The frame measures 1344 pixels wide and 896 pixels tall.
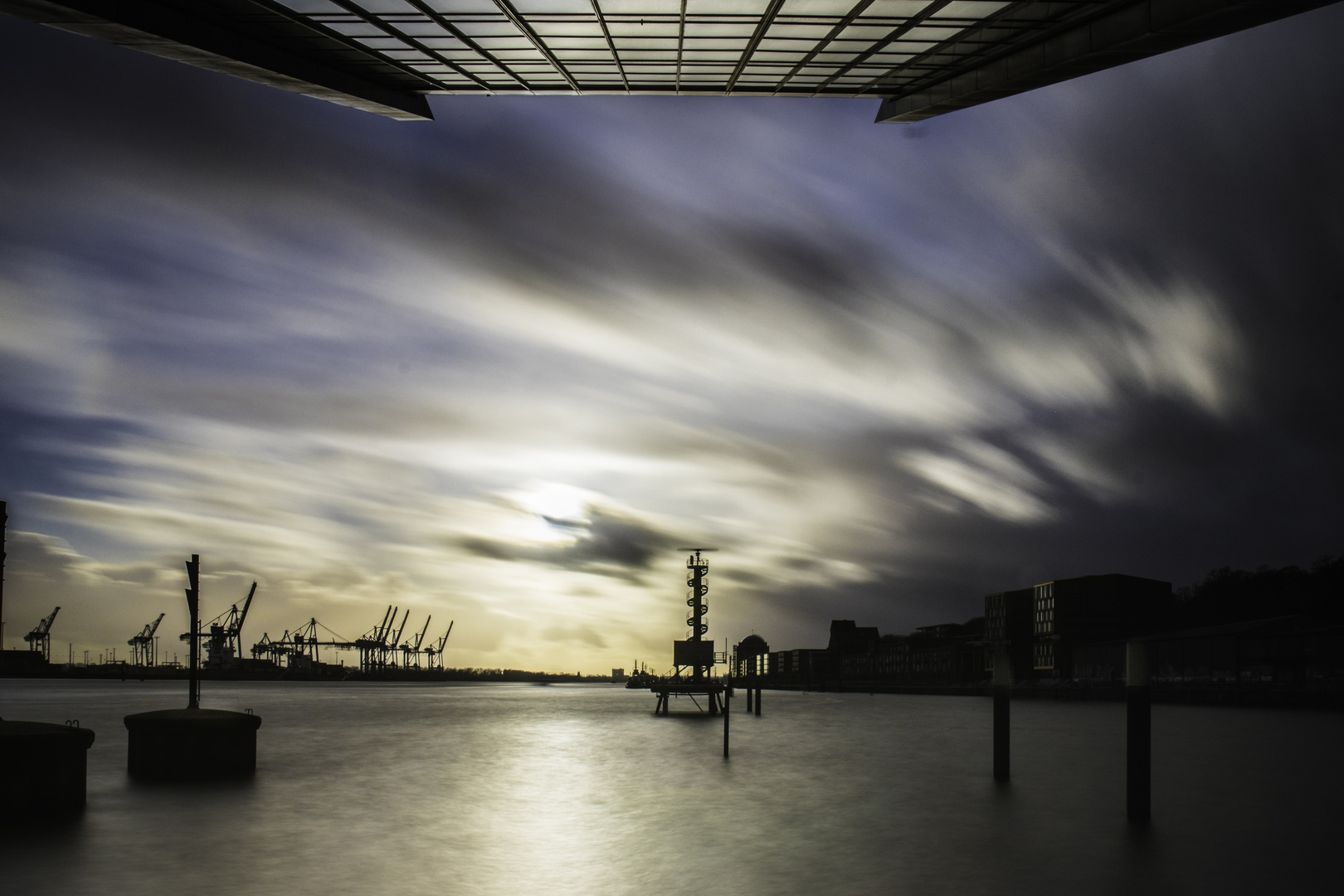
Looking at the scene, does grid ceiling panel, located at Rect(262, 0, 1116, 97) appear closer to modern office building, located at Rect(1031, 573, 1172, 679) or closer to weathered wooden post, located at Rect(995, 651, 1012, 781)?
weathered wooden post, located at Rect(995, 651, 1012, 781)

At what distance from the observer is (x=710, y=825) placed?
27.4 meters

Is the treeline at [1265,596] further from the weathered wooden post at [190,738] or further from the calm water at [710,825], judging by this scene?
the weathered wooden post at [190,738]

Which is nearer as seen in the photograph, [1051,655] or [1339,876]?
[1339,876]

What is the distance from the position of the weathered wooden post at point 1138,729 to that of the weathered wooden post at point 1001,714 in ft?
14.9

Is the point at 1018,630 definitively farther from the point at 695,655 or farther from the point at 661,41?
the point at 661,41

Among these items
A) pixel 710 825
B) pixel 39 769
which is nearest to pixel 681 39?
pixel 710 825

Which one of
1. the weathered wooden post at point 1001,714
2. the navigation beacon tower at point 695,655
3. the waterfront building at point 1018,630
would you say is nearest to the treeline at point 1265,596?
the waterfront building at point 1018,630

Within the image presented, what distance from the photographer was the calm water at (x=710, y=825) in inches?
797

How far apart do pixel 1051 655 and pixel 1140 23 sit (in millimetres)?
127205

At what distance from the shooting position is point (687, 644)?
301 feet

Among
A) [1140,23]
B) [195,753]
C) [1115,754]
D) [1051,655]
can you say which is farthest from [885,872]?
[1051,655]

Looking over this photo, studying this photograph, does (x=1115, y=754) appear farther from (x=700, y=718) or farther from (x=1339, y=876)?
(x=700, y=718)

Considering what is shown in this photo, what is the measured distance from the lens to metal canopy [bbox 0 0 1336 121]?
32.9 meters

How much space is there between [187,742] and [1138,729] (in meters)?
26.5
